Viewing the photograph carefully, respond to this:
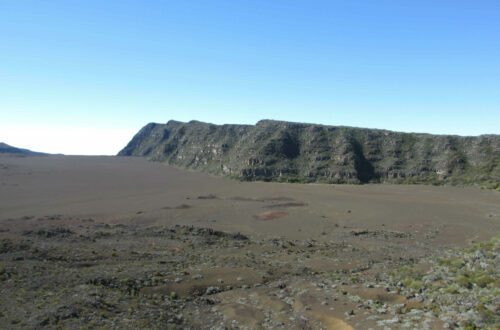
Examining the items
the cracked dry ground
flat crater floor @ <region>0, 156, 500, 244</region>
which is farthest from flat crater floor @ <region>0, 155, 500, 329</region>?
flat crater floor @ <region>0, 156, 500, 244</region>

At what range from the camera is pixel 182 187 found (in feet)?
210

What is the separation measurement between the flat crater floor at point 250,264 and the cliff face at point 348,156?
21.2 m

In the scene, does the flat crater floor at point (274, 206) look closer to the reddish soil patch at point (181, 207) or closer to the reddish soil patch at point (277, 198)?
the reddish soil patch at point (181, 207)

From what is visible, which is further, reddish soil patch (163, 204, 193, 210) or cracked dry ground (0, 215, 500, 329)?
reddish soil patch (163, 204, 193, 210)

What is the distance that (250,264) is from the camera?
2156 cm

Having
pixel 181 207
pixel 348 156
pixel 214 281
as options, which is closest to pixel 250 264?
pixel 214 281

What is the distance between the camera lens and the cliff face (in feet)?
216

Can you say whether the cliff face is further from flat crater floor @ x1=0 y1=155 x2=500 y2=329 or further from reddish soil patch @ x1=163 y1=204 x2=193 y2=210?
reddish soil patch @ x1=163 y1=204 x2=193 y2=210

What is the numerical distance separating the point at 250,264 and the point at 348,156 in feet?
192

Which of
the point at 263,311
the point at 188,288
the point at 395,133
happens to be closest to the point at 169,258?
the point at 188,288

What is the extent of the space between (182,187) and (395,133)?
57.9 m

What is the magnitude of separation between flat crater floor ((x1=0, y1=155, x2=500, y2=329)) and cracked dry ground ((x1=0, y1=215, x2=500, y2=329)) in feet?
0.29

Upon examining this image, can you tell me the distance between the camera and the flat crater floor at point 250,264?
13.3 meters

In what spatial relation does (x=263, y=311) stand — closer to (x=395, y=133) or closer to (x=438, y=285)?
(x=438, y=285)
